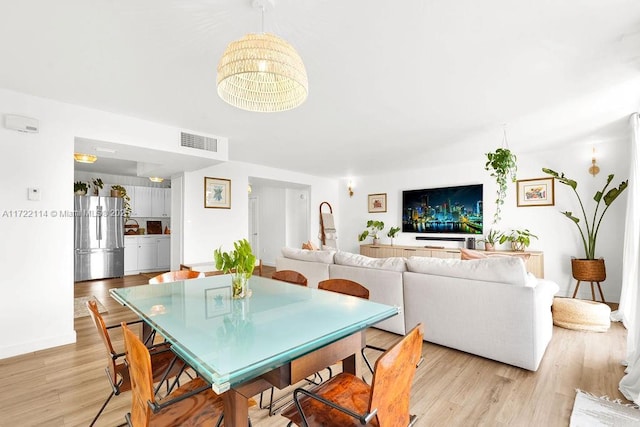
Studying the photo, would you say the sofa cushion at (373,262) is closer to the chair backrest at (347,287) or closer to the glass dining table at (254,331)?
the chair backrest at (347,287)

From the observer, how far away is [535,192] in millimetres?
5289

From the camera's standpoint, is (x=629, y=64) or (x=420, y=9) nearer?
(x=420, y=9)

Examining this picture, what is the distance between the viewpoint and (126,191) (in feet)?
23.4

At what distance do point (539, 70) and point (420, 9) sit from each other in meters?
1.38

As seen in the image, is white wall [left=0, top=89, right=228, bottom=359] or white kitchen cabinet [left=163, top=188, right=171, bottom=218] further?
white kitchen cabinet [left=163, top=188, right=171, bottom=218]

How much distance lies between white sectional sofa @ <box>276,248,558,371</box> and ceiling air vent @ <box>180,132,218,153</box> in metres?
2.57

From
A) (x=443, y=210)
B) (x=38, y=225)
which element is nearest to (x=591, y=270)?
→ (x=443, y=210)

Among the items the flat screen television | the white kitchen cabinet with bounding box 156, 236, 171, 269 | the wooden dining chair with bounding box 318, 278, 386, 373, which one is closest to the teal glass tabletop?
the wooden dining chair with bounding box 318, 278, 386, 373

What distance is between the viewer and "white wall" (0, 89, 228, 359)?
108 inches

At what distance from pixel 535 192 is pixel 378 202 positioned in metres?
3.18

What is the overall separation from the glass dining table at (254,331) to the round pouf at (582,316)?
3.08 metres

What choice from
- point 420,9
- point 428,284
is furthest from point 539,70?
point 428,284

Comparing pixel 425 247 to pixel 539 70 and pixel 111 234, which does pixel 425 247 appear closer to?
pixel 539 70

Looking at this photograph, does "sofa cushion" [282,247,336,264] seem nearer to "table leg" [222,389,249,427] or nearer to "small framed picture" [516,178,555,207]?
"table leg" [222,389,249,427]
